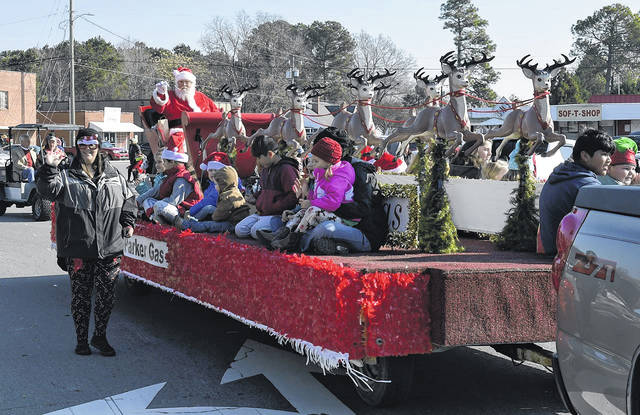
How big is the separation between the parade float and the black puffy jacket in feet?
2.25

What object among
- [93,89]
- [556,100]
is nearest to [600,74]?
[556,100]

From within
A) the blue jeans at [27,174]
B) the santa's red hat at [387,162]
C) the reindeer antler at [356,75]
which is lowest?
the blue jeans at [27,174]

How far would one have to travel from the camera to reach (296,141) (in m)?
11.6

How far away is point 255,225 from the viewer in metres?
7.00

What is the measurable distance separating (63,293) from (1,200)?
10796 millimetres

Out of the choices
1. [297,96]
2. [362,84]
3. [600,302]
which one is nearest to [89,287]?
[600,302]

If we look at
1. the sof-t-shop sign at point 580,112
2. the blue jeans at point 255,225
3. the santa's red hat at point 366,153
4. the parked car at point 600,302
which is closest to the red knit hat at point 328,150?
the blue jeans at point 255,225

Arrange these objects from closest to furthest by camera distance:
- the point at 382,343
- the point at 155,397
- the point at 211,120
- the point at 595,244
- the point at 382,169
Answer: the point at 595,244 → the point at 382,343 → the point at 155,397 → the point at 382,169 → the point at 211,120

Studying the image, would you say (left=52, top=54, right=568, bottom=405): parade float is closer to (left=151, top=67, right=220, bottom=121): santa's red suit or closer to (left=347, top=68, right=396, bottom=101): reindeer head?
(left=347, top=68, right=396, bottom=101): reindeer head

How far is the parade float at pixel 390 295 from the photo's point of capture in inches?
186

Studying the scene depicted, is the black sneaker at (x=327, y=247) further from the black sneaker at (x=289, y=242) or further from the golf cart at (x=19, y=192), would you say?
the golf cart at (x=19, y=192)

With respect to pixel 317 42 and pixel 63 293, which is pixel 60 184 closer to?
pixel 63 293

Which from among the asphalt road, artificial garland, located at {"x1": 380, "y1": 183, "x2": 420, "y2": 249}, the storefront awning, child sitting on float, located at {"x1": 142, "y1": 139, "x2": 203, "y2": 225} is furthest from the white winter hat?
the storefront awning

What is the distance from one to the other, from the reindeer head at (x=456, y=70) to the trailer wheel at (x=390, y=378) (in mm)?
3523
